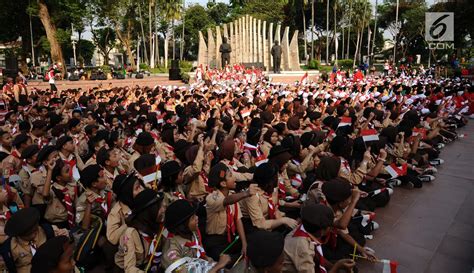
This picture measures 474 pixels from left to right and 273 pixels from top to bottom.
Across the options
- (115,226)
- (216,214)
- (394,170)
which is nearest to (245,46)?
(394,170)

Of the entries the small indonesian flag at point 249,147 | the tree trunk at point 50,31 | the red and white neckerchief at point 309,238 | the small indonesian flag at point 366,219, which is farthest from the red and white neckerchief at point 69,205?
the tree trunk at point 50,31

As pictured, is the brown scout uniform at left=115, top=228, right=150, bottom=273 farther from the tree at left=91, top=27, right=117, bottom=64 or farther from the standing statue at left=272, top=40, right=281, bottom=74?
the tree at left=91, top=27, right=117, bottom=64

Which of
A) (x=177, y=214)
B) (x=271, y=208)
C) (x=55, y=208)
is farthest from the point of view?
(x=55, y=208)

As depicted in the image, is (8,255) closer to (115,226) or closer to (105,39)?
(115,226)

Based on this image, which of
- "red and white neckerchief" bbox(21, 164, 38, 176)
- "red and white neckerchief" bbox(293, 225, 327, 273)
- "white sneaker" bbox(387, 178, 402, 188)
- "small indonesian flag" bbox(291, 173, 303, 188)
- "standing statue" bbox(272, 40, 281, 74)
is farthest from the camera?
"standing statue" bbox(272, 40, 281, 74)

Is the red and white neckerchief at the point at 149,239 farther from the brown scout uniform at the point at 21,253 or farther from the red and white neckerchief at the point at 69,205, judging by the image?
the red and white neckerchief at the point at 69,205

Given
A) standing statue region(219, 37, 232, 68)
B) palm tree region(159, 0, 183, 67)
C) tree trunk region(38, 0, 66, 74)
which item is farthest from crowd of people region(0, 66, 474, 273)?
palm tree region(159, 0, 183, 67)

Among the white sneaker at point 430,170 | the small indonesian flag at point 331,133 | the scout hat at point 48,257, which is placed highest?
the small indonesian flag at point 331,133

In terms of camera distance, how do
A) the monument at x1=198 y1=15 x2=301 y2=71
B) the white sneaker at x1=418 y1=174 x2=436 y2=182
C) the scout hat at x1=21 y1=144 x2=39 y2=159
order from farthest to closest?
the monument at x1=198 y1=15 x2=301 y2=71 < the white sneaker at x1=418 y1=174 x2=436 y2=182 < the scout hat at x1=21 y1=144 x2=39 y2=159

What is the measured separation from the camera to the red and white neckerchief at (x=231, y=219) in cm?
387

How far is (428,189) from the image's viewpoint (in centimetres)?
660

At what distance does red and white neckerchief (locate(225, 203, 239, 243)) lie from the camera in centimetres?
387

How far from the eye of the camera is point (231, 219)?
3916 millimetres

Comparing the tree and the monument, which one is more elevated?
the tree
